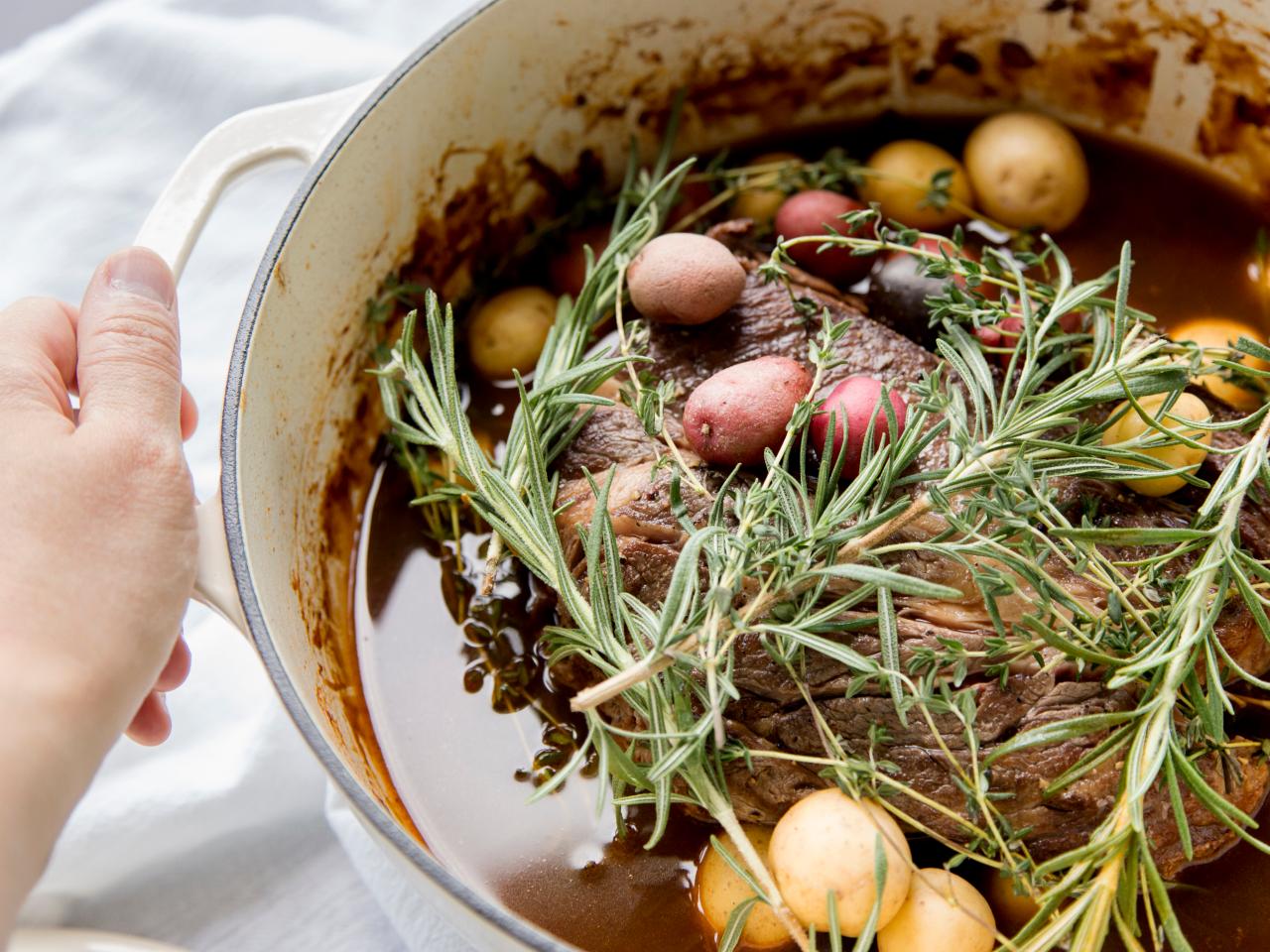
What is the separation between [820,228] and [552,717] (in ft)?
2.11

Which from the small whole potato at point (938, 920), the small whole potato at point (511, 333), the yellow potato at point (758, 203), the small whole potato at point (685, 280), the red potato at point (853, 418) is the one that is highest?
the small whole potato at point (685, 280)

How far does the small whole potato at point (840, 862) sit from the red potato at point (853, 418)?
31 centimetres

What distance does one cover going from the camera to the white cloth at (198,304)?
1.45 m

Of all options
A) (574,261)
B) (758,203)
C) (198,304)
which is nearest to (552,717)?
(574,261)

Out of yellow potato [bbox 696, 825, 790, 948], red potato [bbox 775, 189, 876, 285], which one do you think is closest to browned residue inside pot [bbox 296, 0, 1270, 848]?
red potato [bbox 775, 189, 876, 285]

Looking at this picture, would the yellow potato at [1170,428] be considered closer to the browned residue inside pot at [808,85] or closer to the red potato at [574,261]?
the browned residue inside pot at [808,85]

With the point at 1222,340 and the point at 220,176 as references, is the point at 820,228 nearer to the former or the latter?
the point at 1222,340

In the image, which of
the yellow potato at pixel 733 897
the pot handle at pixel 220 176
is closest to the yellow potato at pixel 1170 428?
the yellow potato at pixel 733 897

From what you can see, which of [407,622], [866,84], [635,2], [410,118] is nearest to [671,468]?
[407,622]

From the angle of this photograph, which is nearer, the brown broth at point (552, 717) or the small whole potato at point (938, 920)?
the small whole potato at point (938, 920)

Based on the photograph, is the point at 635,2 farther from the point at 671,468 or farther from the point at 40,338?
the point at 40,338

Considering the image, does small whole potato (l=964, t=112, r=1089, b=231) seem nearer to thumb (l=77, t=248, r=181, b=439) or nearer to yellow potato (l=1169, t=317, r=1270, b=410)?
yellow potato (l=1169, t=317, r=1270, b=410)

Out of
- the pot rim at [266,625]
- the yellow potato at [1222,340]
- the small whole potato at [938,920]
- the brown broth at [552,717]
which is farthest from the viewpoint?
the yellow potato at [1222,340]

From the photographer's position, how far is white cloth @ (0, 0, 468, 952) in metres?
1.45
